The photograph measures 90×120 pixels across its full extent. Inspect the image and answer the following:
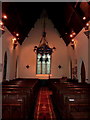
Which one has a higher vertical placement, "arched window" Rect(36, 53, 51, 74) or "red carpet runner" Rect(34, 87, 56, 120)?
"arched window" Rect(36, 53, 51, 74)

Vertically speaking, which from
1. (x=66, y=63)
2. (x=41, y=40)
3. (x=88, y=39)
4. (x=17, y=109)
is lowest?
(x=17, y=109)

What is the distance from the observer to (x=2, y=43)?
21.4 feet

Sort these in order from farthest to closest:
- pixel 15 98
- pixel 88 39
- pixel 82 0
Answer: pixel 88 39
pixel 82 0
pixel 15 98

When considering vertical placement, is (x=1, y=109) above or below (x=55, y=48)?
below

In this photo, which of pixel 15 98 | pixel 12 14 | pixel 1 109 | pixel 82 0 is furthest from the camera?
pixel 12 14

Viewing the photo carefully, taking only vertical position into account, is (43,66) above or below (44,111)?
above

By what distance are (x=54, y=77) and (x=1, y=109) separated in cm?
956

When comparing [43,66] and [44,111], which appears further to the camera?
[43,66]

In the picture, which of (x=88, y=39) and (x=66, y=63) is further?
(x=66, y=63)

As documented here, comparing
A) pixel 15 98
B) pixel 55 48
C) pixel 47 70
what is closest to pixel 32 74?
pixel 47 70

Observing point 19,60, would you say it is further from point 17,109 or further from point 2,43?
point 17,109

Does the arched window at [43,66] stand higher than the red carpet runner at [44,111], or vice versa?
the arched window at [43,66]

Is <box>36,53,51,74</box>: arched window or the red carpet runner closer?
the red carpet runner

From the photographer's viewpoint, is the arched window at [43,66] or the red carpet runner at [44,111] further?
the arched window at [43,66]
